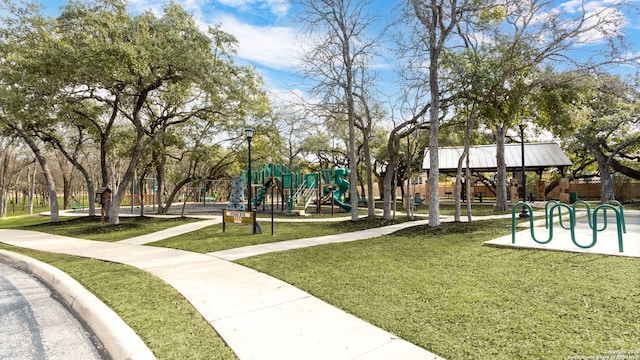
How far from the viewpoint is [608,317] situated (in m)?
3.62

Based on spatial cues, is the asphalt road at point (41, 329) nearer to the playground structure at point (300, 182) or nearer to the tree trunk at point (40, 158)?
the tree trunk at point (40, 158)

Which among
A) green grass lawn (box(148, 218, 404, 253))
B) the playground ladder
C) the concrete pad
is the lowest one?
the concrete pad

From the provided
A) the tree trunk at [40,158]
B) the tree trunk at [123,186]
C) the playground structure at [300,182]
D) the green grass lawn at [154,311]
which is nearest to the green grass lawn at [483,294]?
the green grass lawn at [154,311]

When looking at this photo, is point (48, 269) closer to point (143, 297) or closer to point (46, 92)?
point (143, 297)

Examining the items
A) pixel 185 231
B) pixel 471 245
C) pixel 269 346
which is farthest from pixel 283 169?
pixel 269 346

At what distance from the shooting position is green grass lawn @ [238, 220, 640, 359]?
10.3ft

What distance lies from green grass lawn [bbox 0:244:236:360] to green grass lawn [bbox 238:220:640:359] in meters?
1.63

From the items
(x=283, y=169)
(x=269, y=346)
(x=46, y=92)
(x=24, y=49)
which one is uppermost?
(x=24, y=49)

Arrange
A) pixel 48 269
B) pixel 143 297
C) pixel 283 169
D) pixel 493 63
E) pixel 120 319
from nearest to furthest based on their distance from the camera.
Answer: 1. pixel 120 319
2. pixel 143 297
3. pixel 48 269
4. pixel 493 63
5. pixel 283 169

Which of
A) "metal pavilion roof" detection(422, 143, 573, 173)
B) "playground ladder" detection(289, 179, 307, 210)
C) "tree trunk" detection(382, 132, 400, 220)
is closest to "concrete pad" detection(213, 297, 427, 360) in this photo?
"tree trunk" detection(382, 132, 400, 220)

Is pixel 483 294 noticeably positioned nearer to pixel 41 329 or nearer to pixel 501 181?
pixel 41 329

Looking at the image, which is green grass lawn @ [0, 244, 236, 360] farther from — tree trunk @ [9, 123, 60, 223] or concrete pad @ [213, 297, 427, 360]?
tree trunk @ [9, 123, 60, 223]

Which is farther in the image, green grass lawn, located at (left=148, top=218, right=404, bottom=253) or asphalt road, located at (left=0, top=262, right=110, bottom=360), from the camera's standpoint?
green grass lawn, located at (left=148, top=218, right=404, bottom=253)

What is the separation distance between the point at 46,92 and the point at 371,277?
1464 centimetres
